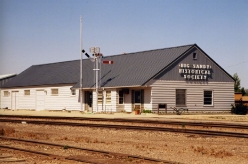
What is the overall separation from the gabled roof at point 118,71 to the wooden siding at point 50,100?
740 millimetres

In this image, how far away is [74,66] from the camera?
47438 millimetres

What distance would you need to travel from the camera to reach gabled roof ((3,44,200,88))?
119 feet

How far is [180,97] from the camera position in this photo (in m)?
36.7

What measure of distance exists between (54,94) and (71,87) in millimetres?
3141

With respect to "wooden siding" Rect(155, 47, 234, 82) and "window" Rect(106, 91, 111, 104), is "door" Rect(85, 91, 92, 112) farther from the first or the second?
"wooden siding" Rect(155, 47, 234, 82)

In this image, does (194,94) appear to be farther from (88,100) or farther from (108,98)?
(88,100)

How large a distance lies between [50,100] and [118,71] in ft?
29.8

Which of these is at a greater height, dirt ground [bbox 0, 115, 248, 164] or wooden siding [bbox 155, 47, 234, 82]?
wooden siding [bbox 155, 47, 234, 82]

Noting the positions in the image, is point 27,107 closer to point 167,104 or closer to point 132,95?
point 132,95

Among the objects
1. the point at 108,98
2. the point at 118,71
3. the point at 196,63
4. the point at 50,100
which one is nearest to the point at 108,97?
the point at 108,98

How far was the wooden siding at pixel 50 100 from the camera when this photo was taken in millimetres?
41625

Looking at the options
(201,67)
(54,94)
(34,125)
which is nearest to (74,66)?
(54,94)

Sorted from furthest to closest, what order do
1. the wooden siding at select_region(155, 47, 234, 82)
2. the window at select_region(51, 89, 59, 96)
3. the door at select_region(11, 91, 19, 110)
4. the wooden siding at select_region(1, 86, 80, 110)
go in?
the door at select_region(11, 91, 19, 110) < the window at select_region(51, 89, 59, 96) < the wooden siding at select_region(1, 86, 80, 110) < the wooden siding at select_region(155, 47, 234, 82)

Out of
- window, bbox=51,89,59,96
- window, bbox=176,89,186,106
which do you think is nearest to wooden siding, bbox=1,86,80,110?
window, bbox=51,89,59,96
